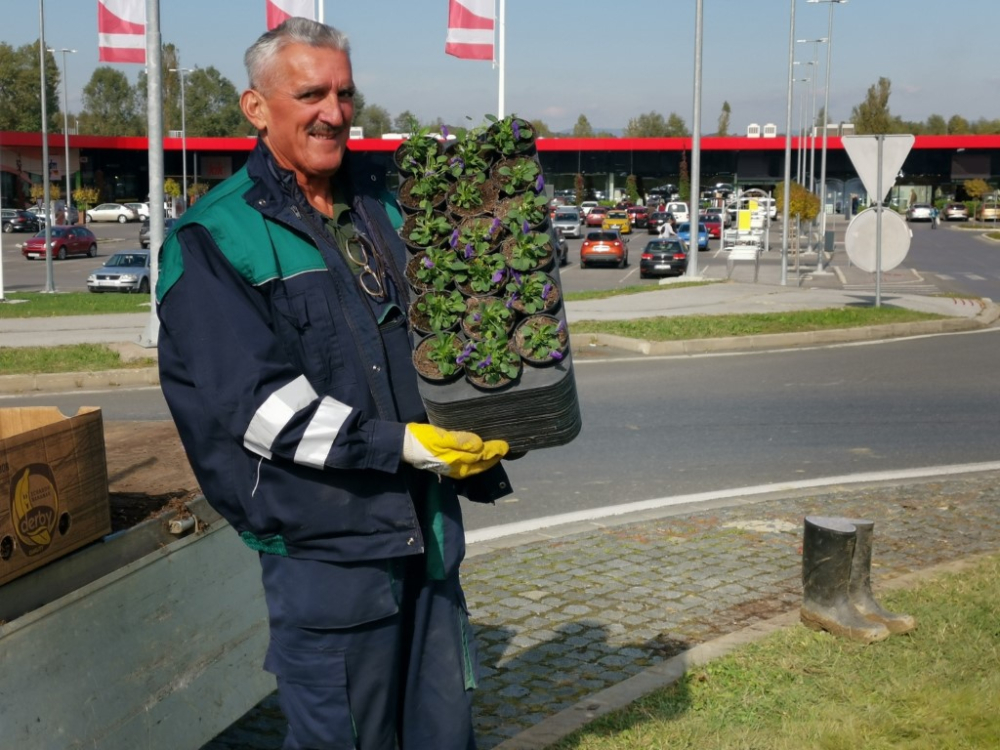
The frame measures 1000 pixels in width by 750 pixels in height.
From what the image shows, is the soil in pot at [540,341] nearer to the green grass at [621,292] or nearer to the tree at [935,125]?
the green grass at [621,292]

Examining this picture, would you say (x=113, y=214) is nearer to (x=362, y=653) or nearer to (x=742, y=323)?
(x=742, y=323)

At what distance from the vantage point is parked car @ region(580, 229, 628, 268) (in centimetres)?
4406

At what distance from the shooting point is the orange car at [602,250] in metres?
44.1

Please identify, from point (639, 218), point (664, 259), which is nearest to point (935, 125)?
point (639, 218)

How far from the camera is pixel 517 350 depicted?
2840mm

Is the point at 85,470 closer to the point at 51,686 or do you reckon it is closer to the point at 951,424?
the point at 51,686

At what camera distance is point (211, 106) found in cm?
15450

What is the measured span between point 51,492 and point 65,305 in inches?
→ 880

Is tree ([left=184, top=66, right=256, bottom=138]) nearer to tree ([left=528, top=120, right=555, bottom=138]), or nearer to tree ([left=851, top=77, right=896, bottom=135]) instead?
tree ([left=528, top=120, right=555, bottom=138])

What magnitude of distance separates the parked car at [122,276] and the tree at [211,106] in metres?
107

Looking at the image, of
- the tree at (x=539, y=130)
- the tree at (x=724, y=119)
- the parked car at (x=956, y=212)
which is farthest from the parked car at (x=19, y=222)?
the tree at (x=724, y=119)

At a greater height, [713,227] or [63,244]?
[713,227]

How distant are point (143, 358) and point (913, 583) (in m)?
11.3

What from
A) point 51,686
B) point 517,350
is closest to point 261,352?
point 517,350
